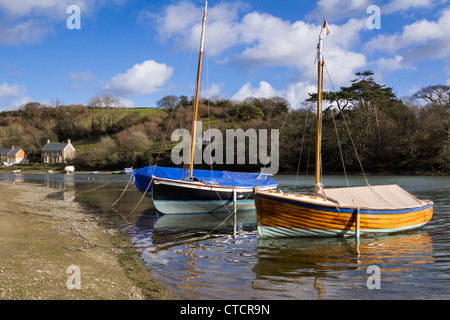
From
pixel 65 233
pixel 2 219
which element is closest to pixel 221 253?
pixel 65 233

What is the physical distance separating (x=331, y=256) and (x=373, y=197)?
4.93 m

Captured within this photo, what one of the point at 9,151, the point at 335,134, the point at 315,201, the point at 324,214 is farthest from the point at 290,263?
the point at 9,151

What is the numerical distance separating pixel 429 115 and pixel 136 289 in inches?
2605

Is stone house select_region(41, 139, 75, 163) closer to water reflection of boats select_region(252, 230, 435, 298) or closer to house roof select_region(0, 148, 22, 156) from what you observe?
house roof select_region(0, 148, 22, 156)

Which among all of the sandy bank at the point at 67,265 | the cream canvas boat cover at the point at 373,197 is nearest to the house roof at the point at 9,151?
the sandy bank at the point at 67,265

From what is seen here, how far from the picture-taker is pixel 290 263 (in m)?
10.5

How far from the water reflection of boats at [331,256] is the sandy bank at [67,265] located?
3115 millimetres

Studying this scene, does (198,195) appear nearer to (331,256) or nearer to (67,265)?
(331,256)

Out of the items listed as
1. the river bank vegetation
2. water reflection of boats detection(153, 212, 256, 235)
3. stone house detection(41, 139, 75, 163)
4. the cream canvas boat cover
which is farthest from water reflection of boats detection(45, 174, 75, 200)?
stone house detection(41, 139, 75, 163)

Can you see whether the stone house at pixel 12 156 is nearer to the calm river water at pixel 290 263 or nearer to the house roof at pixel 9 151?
the house roof at pixel 9 151

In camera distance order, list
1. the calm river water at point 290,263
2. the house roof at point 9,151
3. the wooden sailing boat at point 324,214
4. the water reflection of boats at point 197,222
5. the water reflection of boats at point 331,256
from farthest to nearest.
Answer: the house roof at point 9,151, the water reflection of boats at point 197,222, the wooden sailing boat at point 324,214, the water reflection of boats at point 331,256, the calm river water at point 290,263

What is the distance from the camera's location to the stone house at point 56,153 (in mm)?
105188

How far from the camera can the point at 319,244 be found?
1292 centimetres
